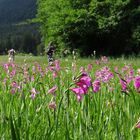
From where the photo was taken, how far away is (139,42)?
3972cm

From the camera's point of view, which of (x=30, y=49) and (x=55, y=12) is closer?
(x=55, y=12)

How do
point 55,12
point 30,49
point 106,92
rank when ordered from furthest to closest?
1. point 30,49
2. point 55,12
3. point 106,92

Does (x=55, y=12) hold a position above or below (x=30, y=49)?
above

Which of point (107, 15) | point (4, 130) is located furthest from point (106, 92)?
point (107, 15)

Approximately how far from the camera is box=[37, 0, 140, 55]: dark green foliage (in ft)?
135

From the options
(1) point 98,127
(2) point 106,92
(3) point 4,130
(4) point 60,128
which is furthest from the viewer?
(2) point 106,92

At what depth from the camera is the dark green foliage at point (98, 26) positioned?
4103cm

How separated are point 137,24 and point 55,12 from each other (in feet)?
32.4

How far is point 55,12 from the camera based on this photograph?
46625 mm

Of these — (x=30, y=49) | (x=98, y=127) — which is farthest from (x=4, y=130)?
(x=30, y=49)

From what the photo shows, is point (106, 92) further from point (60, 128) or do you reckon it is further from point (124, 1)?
point (124, 1)

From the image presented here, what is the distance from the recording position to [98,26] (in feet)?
140

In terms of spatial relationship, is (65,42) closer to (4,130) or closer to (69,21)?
(69,21)

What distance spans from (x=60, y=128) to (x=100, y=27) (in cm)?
3748
